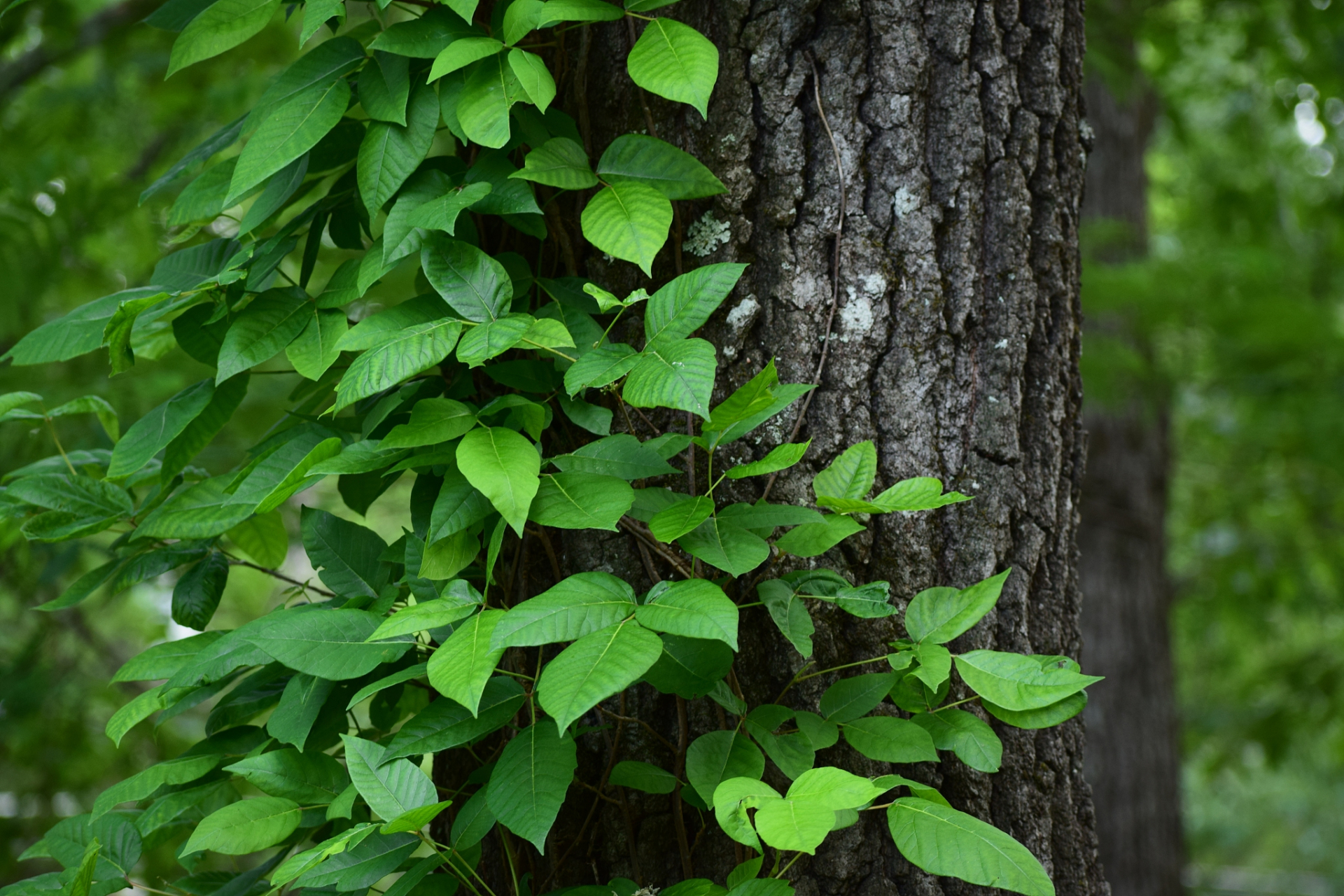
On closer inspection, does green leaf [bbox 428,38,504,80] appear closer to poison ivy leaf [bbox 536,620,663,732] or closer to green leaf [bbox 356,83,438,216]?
green leaf [bbox 356,83,438,216]

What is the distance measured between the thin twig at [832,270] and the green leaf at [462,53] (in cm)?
40

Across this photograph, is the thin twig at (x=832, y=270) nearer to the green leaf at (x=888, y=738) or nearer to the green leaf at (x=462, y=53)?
the green leaf at (x=888, y=738)

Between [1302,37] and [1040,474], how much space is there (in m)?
2.74

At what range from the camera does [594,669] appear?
78 cm

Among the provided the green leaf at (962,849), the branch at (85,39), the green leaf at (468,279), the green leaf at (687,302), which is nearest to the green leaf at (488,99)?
the green leaf at (468,279)

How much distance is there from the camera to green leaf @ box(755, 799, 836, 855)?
72cm

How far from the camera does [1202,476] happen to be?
643cm

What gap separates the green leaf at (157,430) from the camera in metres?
1.12

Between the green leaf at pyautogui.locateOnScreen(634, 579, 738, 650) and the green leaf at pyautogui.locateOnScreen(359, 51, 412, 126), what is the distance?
60cm

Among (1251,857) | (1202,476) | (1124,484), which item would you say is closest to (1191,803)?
(1251,857)

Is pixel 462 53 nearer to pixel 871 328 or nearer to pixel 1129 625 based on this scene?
pixel 871 328

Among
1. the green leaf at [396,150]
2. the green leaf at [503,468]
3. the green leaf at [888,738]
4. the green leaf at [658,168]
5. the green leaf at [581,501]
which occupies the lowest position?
the green leaf at [888,738]

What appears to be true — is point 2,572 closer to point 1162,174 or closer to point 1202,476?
point 1202,476

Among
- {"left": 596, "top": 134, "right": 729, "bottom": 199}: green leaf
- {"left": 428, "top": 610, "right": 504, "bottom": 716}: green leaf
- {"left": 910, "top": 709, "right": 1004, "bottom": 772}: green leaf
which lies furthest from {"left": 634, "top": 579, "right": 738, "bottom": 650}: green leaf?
{"left": 596, "top": 134, "right": 729, "bottom": 199}: green leaf
